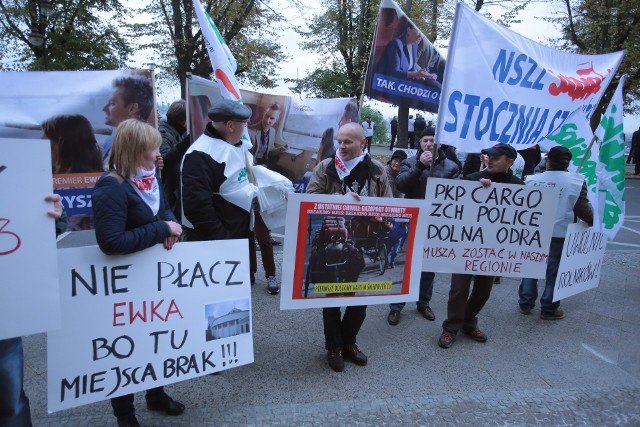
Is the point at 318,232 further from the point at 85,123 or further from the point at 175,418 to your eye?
the point at 85,123

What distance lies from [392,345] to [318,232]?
1.41 meters

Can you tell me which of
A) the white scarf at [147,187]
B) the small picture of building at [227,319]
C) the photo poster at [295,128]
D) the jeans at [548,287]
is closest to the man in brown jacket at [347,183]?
the small picture of building at [227,319]

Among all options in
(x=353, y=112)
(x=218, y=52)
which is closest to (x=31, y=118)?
(x=218, y=52)

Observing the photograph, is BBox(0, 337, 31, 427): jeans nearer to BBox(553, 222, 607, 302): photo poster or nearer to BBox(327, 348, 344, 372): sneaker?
BBox(327, 348, 344, 372): sneaker

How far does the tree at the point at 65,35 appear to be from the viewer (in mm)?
15883

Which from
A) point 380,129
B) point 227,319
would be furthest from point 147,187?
point 380,129

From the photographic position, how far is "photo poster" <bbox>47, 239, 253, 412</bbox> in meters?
2.17

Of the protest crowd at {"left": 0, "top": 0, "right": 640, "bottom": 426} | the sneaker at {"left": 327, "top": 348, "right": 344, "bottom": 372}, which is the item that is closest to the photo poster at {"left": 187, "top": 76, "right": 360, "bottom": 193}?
the protest crowd at {"left": 0, "top": 0, "right": 640, "bottom": 426}

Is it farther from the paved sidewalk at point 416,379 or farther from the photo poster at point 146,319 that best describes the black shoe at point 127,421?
the photo poster at point 146,319

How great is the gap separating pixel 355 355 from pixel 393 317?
2.85 feet

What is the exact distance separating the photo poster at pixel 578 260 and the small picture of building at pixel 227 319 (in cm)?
288

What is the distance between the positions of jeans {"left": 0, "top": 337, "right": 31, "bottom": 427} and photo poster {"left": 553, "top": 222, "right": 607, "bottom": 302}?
399cm

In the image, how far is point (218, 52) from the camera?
373 centimetres

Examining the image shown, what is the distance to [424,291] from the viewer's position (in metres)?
4.29
